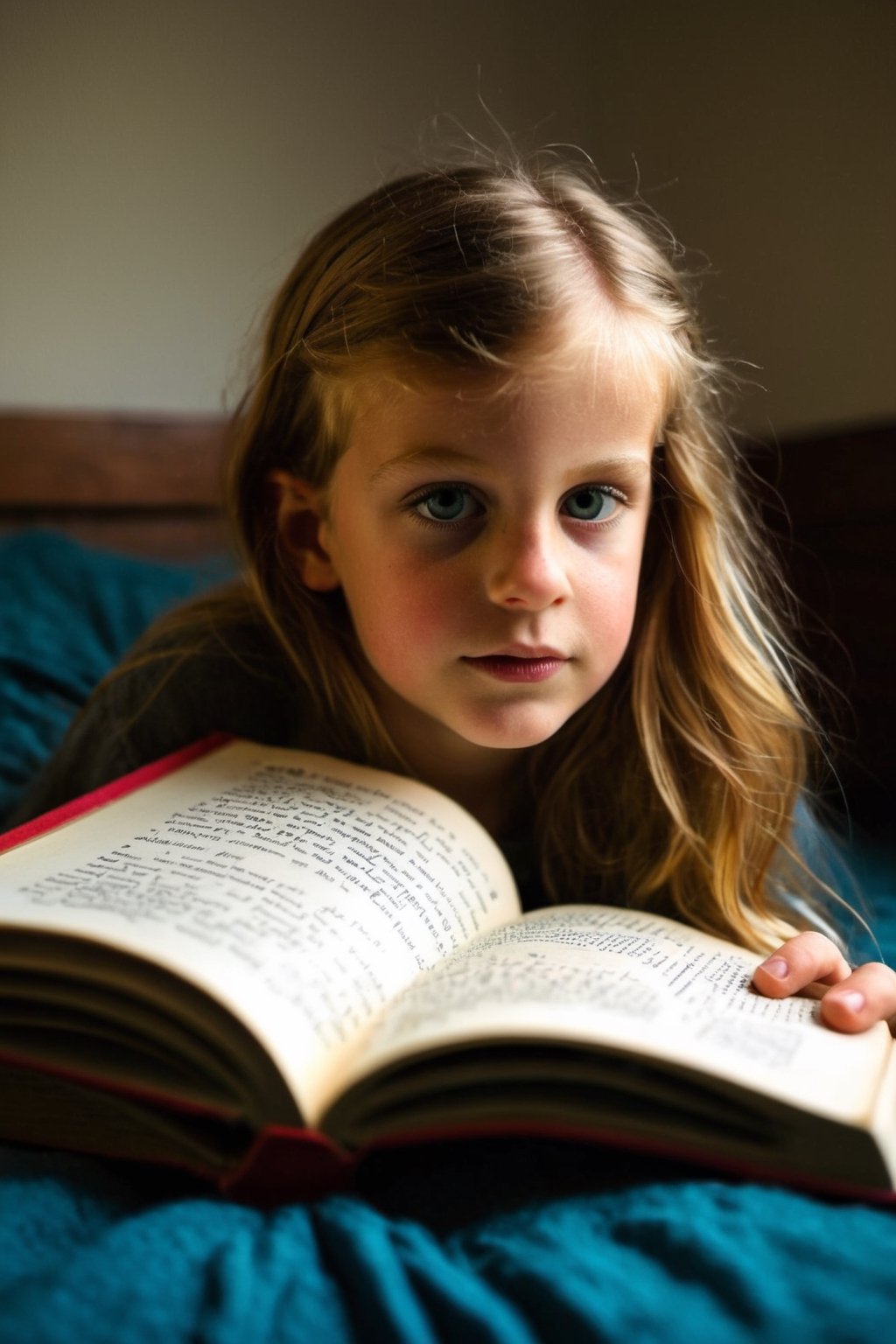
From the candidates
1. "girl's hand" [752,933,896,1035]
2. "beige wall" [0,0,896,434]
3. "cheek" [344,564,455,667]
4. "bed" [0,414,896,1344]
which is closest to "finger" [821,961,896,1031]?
"girl's hand" [752,933,896,1035]

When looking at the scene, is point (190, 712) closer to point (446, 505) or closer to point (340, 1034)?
point (446, 505)

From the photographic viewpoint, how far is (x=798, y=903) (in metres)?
0.89

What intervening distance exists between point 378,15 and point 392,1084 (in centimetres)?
159

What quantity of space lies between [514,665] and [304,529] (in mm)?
230

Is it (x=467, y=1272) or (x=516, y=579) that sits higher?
(x=516, y=579)

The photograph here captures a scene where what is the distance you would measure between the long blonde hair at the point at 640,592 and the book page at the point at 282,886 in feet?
0.49

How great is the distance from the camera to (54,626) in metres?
1.19

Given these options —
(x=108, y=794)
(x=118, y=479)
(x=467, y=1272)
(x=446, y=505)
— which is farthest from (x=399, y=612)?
(x=118, y=479)

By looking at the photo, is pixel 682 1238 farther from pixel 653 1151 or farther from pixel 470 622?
pixel 470 622

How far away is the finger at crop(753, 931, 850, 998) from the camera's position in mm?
624

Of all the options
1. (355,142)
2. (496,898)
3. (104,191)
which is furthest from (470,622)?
(355,142)

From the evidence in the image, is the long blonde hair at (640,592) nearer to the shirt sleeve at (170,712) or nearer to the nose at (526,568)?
the shirt sleeve at (170,712)

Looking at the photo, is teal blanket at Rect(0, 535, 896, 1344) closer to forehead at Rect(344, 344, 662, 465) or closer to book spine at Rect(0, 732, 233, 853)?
book spine at Rect(0, 732, 233, 853)

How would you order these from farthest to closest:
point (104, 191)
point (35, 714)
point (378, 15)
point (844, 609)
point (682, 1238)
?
point (378, 15), point (104, 191), point (844, 609), point (35, 714), point (682, 1238)
